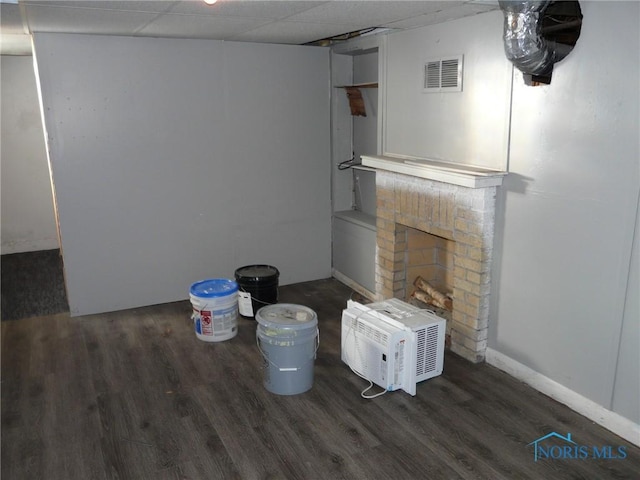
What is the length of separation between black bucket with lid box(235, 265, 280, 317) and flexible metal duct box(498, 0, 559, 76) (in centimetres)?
260

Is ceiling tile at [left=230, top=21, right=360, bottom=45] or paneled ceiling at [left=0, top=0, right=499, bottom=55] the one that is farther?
ceiling tile at [left=230, top=21, right=360, bottom=45]

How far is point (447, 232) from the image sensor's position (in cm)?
395

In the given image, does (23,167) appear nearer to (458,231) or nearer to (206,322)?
(206,322)

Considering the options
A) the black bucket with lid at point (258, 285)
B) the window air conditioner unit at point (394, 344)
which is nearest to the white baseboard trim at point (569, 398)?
the window air conditioner unit at point (394, 344)

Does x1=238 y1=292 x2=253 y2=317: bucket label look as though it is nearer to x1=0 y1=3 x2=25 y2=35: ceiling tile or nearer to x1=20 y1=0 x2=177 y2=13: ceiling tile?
x1=20 y1=0 x2=177 y2=13: ceiling tile

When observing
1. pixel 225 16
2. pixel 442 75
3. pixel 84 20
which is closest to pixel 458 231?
Result: pixel 442 75

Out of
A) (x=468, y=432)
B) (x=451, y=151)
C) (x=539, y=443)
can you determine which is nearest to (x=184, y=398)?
(x=468, y=432)

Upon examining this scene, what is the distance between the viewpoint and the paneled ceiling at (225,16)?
3230mm

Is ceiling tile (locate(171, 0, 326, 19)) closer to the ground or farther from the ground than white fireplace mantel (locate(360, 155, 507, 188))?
farther from the ground

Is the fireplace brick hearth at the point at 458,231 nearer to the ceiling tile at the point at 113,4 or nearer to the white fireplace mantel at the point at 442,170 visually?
the white fireplace mantel at the point at 442,170

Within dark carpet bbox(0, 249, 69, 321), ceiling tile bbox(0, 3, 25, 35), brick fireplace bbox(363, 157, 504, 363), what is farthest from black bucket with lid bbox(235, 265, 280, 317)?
ceiling tile bbox(0, 3, 25, 35)

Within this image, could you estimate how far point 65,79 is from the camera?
445 centimetres

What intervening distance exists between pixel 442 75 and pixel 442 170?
72 cm

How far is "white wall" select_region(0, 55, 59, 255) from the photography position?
6516 millimetres
